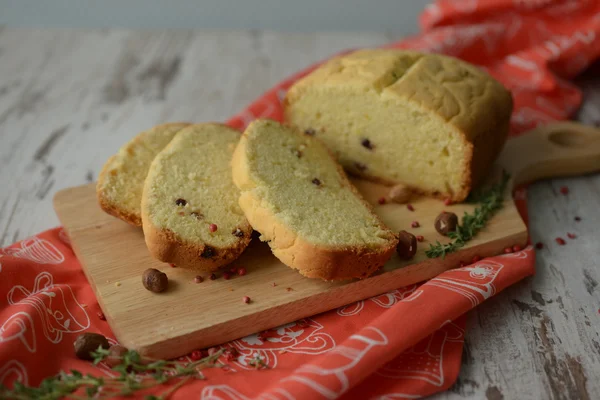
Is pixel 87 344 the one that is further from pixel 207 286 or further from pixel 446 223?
pixel 446 223

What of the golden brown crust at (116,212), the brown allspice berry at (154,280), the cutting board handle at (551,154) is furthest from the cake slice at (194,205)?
the cutting board handle at (551,154)

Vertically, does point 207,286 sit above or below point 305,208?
below

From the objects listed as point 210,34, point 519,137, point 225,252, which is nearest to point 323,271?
point 225,252

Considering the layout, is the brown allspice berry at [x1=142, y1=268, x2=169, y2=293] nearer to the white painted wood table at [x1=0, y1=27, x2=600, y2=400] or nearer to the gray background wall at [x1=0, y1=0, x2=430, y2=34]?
the white painted wood table at [x1=0, y1=27, x2=600, y2=400]

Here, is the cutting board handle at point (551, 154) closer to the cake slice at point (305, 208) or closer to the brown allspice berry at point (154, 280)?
the cake slice at point (305, 208)

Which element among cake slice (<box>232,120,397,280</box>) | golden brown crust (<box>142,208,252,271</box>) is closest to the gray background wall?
cake slice (<box>232,120,397,280</box>)

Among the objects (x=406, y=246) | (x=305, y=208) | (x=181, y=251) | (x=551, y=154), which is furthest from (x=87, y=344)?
(x=551, y=154)
